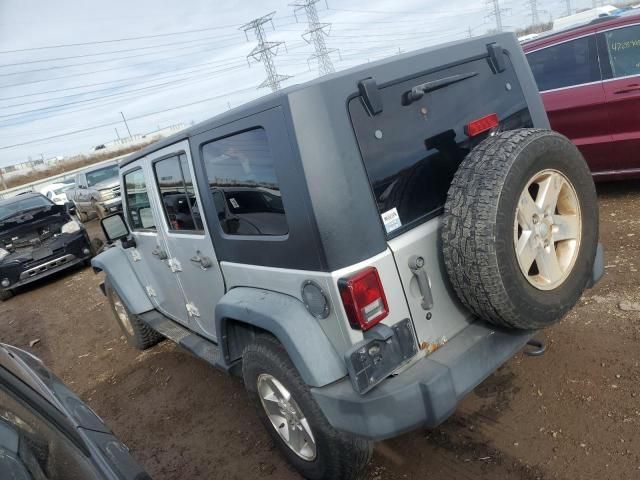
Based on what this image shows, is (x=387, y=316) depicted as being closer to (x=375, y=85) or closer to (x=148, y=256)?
(x=375, y=85)

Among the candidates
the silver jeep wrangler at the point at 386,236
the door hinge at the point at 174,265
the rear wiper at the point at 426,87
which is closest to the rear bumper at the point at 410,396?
the silver jeep wrangler at the point at 386,236

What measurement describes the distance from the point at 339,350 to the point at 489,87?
161 cm

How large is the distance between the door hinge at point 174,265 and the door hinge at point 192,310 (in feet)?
0.89

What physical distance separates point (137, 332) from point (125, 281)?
2.02 ft

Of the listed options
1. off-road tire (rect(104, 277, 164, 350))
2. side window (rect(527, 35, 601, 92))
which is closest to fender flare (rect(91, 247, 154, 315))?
off-road tire (rect(104, 277, 164, 350))

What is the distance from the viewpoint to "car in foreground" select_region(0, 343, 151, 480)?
4.67 feet

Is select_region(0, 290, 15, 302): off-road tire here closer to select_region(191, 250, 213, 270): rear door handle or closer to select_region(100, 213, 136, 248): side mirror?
select_region(100, 213, 136, 248): side mirror

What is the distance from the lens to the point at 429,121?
2.23 metres

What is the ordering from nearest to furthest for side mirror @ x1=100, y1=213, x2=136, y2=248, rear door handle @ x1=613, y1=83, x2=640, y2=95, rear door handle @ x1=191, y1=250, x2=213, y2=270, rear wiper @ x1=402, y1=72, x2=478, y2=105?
rear wiper @ x1=402, y1=72, x2=478, y2=105 → rear door handle @ x1=191, y1=250, x2=213, y2=270 → side mirror @ x1=100, y1=213, x2=136, y2=248 → rear door handle @ x1=613, y1=83, x2=640, y2=95

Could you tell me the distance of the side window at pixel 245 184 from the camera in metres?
2.16

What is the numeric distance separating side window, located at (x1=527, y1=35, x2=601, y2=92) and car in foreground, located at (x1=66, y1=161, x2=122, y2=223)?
10.9 m

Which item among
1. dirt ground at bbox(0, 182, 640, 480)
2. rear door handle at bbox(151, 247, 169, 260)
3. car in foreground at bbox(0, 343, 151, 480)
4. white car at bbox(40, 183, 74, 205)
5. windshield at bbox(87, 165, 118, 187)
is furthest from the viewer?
white car at bbox(40, 183, 74, 205)

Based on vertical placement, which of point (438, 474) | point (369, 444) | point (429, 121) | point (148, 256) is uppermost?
point (429, 121)

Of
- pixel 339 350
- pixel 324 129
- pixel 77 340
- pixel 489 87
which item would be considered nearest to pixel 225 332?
pixel 339 350
